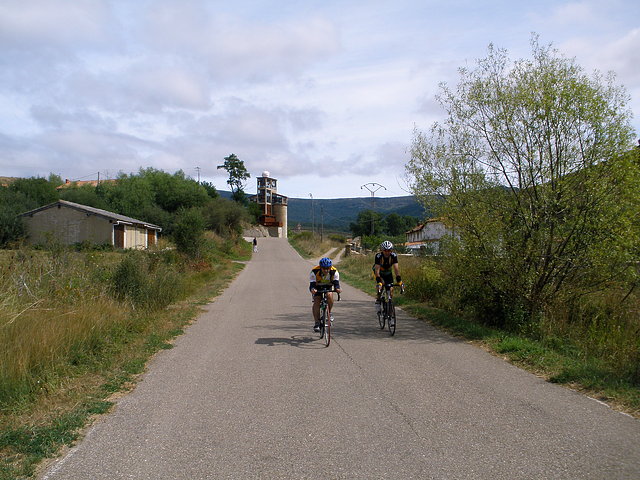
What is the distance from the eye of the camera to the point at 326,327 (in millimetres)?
9844

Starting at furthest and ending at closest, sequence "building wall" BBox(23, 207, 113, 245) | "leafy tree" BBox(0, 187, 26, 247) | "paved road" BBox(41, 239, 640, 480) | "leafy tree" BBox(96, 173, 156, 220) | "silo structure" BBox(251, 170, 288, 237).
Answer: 1. "silo structure" BBox(251, 170, 288, 237)
2. "leafy tree" BBox(96, 173, 156, 220)
3. "building wall" BBox(23, 207, 113, 245)
4. "leafy tree" BBox(0, 187, 26, 247)
5. "paved road" BBox(41, 239, 640, 480)

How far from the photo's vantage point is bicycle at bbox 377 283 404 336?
11031mm

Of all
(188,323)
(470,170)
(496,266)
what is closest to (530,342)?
(496,266)

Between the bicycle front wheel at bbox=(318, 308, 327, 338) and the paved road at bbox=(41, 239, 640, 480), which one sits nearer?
the paved road at bbox=(41, 239, 640, 480)

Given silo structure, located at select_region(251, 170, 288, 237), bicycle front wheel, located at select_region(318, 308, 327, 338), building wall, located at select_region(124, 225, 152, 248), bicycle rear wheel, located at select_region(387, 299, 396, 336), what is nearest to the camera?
bicycle front wheel, located at select_region(318, 308, 327, 338)

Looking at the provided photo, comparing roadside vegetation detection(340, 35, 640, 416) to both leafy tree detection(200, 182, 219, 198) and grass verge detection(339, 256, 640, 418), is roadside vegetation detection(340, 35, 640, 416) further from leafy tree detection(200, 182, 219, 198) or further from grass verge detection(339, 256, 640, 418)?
leafy tree detection(200, 182, 219, 198)

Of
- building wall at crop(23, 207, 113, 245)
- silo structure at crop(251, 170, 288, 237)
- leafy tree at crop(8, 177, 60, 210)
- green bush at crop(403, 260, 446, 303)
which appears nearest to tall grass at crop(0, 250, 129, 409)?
green bush at crop(403, 260, 446, 303)

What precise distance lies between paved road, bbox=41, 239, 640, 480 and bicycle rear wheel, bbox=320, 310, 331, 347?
0.47m

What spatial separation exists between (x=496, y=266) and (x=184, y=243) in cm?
2337

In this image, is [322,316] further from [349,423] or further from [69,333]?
[349,423]

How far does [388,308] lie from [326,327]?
1.93 m

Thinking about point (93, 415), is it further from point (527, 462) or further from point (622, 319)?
point (622, 319)

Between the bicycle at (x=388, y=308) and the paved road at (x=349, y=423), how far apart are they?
191cm

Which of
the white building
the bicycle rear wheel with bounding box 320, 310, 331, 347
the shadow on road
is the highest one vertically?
the white building
